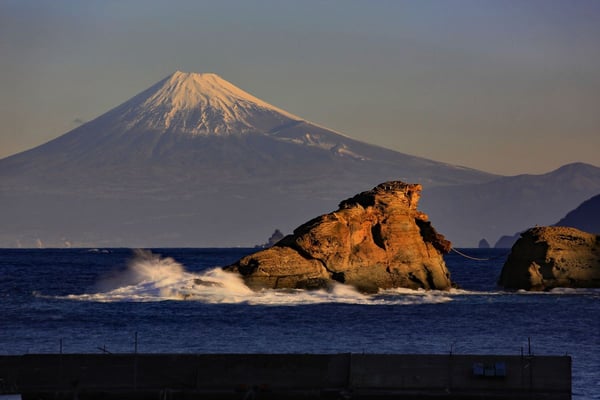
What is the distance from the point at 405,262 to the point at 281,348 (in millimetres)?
36678

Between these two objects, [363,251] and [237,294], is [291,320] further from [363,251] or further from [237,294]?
[363,251]

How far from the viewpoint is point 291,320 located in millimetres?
62562

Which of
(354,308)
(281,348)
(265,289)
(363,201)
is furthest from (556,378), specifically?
(363,201)

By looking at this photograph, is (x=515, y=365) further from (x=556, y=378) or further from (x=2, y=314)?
(x=2, y=314)

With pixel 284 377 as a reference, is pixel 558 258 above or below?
above

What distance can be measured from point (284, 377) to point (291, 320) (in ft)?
94.7

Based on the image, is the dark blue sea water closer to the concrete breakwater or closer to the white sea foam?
the white sea foam

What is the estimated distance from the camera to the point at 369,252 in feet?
274

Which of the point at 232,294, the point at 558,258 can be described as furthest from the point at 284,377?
the point at 558,258

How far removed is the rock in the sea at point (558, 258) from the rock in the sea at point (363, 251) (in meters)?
5.66

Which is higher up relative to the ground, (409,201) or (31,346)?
(409,201)

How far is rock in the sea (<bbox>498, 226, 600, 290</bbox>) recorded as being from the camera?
87.8 metres

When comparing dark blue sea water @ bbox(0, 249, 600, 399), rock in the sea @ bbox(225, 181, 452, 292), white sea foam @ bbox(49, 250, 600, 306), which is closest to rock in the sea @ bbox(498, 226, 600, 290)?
white sea foam @ bbox(49, 250, 600, 306)

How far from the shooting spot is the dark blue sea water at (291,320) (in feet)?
162
